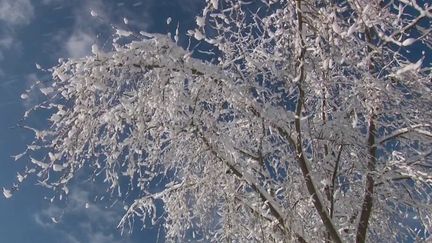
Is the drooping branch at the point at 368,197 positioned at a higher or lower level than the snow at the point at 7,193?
lower

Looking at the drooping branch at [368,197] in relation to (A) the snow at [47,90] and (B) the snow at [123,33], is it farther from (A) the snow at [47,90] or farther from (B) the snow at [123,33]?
(A) the snow at [47,90]

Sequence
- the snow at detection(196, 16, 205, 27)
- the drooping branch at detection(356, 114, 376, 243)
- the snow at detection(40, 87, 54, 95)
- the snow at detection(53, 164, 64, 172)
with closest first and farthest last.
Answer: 1. the snow at detection(196, 16, 205, 27)
2. the snow at detection(40, 87, 54, 95)
3. the snow at detection(53, 164, 64, 172)
4. the drooping branch at detection(356, 114, 376, 243)

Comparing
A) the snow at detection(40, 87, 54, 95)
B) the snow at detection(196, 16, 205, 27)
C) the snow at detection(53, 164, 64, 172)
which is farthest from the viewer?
the snow at detection(53, 164, 64, 172)

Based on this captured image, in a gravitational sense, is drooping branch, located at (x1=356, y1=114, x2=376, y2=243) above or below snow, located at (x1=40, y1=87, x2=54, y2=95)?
below

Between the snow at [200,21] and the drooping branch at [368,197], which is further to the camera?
the drooping branch at [368,197]

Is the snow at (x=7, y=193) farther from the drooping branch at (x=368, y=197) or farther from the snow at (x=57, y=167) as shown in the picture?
the drooping branch at (x=368, y=197)

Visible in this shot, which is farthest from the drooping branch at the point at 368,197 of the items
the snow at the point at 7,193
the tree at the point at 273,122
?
the snow at the point at 7,193

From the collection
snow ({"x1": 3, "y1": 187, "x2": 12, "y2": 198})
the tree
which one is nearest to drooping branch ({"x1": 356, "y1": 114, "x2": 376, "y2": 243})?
the tree

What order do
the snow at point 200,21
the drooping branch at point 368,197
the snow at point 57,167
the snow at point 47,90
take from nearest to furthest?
the snow at point 200,21, the snow at point 47,90, the snow at point 57,167, the drooping branch at point 368,197

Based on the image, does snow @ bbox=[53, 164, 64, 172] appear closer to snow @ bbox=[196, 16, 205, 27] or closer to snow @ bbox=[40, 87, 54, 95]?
snow @ bbox=[40, 87, 54, 95]

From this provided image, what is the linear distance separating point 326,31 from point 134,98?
5.40 ft

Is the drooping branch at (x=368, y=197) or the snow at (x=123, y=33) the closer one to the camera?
the snow at (x=123, y=33)

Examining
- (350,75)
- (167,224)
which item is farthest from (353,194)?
(167,224)

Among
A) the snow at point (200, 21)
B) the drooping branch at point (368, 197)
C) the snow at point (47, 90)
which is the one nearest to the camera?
the snow at point (200, 21)
